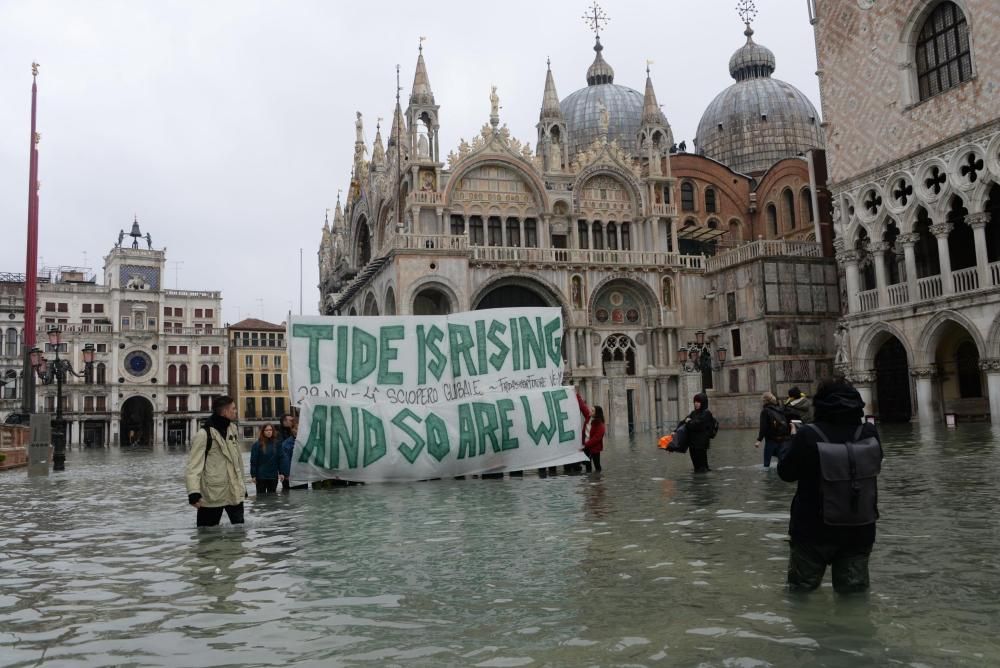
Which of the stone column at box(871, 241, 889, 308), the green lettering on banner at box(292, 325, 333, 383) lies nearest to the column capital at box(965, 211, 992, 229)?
the stone column at box(871, 241, 889, 308)

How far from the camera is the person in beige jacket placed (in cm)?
882

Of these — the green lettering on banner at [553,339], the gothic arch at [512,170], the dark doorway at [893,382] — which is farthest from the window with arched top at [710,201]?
the green lettering on banner at [553,339]

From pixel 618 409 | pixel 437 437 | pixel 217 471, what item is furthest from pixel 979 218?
pixel 217 471

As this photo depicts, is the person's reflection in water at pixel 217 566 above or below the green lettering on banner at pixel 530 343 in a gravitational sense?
below

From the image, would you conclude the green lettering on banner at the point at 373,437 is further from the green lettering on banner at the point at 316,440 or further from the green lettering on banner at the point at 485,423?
the green lettering on banner at the point at 485,423

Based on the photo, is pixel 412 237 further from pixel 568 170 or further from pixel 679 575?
pixel 679 575

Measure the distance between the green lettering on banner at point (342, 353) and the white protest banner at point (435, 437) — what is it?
0.44 m

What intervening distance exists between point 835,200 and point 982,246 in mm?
6939

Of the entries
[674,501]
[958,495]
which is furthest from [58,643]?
[958,495]

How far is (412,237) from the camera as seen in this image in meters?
40.5

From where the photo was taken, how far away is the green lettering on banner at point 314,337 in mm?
13914

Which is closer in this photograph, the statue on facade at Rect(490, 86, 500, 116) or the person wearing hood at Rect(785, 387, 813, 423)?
the person wearing hood at Rect(785, 387, 813, 423)

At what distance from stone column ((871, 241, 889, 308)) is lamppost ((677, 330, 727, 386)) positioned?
10.2 metres

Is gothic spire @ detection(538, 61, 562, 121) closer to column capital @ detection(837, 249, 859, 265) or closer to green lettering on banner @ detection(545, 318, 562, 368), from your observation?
column capital @ detection(837, 249, 859, 265)
